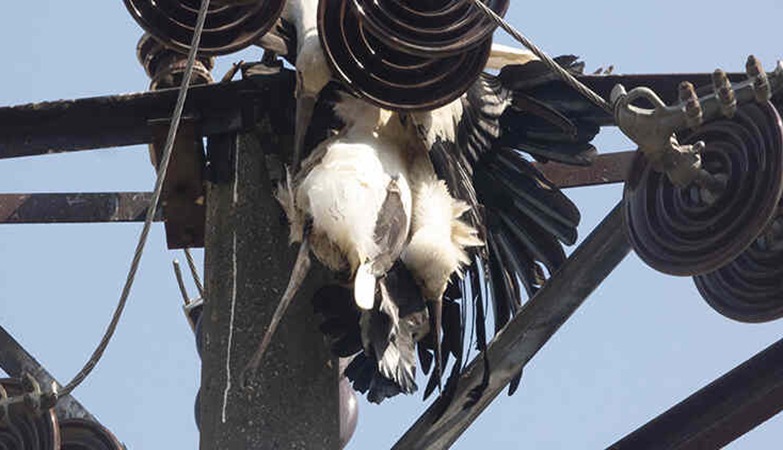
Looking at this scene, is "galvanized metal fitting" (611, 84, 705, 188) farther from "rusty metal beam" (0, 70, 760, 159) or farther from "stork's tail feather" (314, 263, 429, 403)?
"rusty metal beam" (0, 70, 760, 159)

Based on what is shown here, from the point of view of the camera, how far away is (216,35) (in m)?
6.82

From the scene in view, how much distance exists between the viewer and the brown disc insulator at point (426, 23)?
6617 mm

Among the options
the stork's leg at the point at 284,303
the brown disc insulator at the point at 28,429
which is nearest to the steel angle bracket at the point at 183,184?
the stork's leg at the point at 284,303

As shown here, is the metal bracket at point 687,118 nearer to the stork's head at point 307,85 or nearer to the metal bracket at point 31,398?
the stork's head at point 307,85

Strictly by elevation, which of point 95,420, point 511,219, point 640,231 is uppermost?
point 640,231

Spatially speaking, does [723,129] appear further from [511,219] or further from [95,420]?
[95,420]

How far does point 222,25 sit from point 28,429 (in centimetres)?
129

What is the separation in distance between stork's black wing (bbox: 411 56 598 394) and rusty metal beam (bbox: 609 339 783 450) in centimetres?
74

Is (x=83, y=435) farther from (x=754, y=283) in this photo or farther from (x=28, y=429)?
(x=754, y=283)

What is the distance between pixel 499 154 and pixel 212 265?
3.19 ft

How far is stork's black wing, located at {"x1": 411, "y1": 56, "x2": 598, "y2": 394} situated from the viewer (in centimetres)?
725

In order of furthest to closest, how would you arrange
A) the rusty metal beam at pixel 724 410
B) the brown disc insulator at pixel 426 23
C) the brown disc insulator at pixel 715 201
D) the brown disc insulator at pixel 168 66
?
the brown disc insulator at pixel 168 66
the brown disc insulator at pixel 426 23
the rusty metal beam at pixel 724 410
the brown disc insulator at pixel 715 201

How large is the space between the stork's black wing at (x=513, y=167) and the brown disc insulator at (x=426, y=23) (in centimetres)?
57

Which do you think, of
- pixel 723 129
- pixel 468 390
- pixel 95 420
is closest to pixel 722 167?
pixel 723 129
